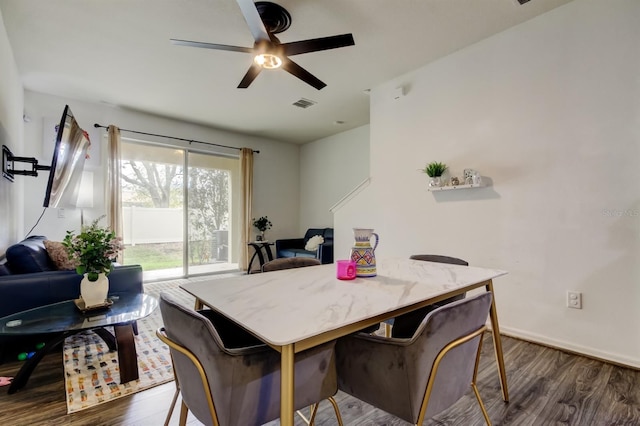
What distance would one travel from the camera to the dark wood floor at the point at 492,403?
159 centimetres

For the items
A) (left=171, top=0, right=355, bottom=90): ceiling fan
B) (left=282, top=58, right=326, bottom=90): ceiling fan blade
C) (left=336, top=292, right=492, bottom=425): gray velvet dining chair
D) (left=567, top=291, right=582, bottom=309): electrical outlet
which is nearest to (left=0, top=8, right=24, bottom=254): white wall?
(left=171, top=0, right=355, bottom=90): ceiling fan

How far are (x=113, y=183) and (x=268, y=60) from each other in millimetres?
3467

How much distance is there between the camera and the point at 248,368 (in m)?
0.95

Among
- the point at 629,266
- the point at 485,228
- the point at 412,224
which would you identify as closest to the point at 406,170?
the point at 412,224

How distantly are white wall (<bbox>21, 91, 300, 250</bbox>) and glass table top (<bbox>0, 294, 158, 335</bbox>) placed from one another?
264cm

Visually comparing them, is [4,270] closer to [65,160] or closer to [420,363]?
[65,160]

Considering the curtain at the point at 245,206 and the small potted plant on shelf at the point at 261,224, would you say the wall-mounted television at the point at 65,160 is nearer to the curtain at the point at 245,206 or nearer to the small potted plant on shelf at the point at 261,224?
the curtain at the point at 245,206

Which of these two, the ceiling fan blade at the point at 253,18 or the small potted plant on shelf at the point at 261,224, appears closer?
the ceiling fan blade at the point at 253,18

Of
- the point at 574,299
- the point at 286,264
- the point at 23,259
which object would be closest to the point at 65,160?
the point at 23,259

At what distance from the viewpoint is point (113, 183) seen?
14.9 ft

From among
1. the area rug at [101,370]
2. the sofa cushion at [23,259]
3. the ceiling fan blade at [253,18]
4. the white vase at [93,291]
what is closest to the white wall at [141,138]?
the sofa cushion at [23,259]

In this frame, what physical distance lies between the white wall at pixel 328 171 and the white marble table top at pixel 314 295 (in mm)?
3961

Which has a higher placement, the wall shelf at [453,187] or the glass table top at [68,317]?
the wall shelf at [453,187]

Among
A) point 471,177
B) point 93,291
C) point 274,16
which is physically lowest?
point 93,291
